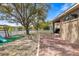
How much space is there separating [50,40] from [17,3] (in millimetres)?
1012

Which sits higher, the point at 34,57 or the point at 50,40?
the point at 50,40

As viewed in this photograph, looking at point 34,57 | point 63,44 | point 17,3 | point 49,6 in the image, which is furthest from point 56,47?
point 17,3

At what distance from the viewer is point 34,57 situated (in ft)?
12.7

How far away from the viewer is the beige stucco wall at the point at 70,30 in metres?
3.85

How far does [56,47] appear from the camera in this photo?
3928 mm

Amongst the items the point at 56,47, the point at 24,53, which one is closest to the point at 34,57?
the point at 24,53

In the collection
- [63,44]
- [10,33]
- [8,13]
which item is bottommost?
[63,44]

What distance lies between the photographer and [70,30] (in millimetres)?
3953

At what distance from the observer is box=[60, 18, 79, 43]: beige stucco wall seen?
3.85 metres

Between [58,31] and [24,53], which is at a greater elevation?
[58,31]

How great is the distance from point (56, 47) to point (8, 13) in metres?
1.19

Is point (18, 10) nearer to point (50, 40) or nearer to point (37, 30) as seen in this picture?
point (37, 30)

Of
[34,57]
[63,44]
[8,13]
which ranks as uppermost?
[8,13]

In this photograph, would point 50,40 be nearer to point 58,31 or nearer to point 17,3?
point 58,31
